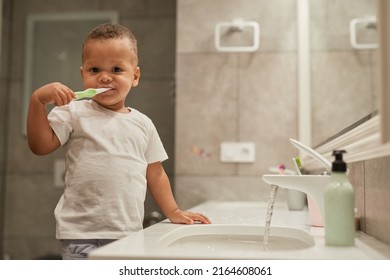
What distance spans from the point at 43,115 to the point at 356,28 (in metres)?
0.61

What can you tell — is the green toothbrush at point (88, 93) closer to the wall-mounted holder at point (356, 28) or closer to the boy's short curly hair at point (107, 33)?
the boy's short curly hair at point (107, 33)

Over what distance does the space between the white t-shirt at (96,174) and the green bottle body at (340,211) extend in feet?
1.14

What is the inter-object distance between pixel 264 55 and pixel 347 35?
73cm

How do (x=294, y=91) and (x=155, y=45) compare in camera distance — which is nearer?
(x=294, y=91)

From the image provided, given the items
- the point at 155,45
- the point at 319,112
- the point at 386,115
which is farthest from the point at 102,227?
the point at 155,45

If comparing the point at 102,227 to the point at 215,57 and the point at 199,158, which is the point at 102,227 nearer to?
the point at 199,158

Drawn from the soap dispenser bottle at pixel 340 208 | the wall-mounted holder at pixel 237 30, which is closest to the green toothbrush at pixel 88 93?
the soap dispenser bottle at pixel 340 208

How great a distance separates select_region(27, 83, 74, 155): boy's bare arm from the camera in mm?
699

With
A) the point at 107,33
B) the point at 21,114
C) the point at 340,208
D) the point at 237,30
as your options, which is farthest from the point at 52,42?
the point at 340,208

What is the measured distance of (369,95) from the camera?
→ 0.78 meters

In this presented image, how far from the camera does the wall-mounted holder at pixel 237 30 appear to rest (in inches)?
65.4

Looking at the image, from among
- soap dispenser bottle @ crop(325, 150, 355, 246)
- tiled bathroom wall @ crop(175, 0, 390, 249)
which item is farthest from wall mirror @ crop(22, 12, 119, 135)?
soap dispenser bottle @ crop(325, 150, 355, 246)

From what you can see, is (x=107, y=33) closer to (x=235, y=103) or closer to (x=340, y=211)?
(x=340, y=211)

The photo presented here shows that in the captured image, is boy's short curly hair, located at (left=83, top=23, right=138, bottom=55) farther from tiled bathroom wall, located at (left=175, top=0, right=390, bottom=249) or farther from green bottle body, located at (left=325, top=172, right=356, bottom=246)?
tiled bathroom wall, located at (left=175, top=0, right=390, bottom=249)
